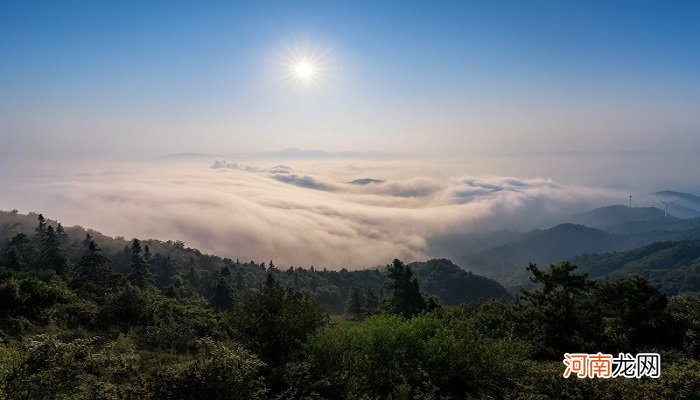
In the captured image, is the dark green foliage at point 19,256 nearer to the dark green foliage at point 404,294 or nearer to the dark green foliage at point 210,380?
the dark green foliage at point 404,294

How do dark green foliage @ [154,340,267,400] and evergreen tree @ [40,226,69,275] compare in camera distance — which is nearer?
dark green foliage @ [154,340,267,400]

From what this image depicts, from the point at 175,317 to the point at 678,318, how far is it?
4333 cm

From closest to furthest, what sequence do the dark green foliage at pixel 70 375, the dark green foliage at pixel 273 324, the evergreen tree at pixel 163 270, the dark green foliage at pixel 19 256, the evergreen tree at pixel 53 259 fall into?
1. the dark green foliage at pixel 70 375
2. the dark green foliage at pixel 273 324
3. the evergreen tree at pixel 53 259
4. the dark green foliage at pixel 19 256
5. the evergreen tree at pixel 163 270

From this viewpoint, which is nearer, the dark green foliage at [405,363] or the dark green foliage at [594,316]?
the dark green foliage at [405,363]

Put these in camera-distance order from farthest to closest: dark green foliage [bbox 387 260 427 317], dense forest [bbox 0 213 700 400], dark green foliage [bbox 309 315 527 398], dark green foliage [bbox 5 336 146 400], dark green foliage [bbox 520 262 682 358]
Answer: dark green foliage [bbox 387 260 427 317] → dark green foliage [bbox 520 262 682 358] → dark green foliage [bbox 309 315 527 398] → dense forest [bbox 0 213 700 400] → dark green foliage [bbox 5 336 146 400]

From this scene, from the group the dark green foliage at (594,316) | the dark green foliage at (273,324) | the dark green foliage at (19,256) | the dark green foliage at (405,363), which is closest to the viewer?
the dark green foliage at (405,363)

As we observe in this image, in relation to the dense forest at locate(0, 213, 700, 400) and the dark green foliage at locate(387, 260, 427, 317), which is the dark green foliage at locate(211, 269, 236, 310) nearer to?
the dark green foliage at locate(387, 260, 427, 317)

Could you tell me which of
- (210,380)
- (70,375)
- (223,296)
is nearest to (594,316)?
(210,380)

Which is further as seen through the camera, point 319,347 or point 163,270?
point 163,270

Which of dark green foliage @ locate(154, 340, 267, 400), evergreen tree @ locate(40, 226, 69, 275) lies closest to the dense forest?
dark green foliage @ locate(154, 340, 267, 400)

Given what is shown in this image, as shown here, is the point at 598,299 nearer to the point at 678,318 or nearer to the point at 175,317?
the point at 678,318

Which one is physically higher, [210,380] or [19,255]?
[210,380]

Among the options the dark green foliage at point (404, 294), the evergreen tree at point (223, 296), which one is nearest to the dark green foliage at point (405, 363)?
the dark green foliage at point (404, 294)

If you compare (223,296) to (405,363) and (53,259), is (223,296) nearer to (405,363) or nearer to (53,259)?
(53,259)
